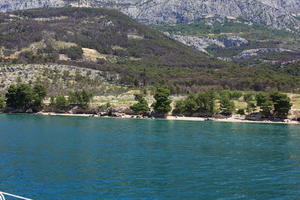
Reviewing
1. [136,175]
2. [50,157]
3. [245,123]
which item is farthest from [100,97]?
[136,175]

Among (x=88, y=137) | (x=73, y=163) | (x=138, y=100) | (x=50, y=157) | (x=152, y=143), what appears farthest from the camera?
(x=138, y=100)

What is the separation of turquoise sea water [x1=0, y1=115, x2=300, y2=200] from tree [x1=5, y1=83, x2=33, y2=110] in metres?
60.2

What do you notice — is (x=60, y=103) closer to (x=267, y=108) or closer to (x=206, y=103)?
(x=206, y=103)

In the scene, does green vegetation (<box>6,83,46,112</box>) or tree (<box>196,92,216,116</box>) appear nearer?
tree (<box>196,92,216,116</box>)

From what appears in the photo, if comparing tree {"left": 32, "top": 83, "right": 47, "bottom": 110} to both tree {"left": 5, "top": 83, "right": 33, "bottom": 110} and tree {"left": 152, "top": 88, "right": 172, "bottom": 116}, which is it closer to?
tree {"left": 5, "top": 83, "right": 33, "bottom": 110}

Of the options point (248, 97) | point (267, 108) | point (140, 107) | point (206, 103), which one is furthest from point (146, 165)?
point (248, 97)

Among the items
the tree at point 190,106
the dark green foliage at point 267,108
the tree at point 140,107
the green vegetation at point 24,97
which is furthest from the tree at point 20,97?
the dark green foliage at point 267,108

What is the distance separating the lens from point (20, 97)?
15562cm

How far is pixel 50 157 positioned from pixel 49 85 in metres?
128

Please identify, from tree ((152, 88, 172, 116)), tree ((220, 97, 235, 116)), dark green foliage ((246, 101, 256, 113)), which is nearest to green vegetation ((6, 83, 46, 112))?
tree ((152, 88, 172, 116))

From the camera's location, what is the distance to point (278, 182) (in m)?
49.6

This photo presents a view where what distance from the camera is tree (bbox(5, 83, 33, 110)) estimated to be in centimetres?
15412

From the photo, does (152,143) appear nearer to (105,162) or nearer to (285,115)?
(105,162)

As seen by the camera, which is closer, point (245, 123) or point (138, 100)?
point (245, 123)
